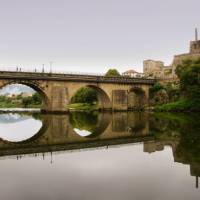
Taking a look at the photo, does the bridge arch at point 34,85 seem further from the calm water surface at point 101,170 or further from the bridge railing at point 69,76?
the calm water surface at point 101,170

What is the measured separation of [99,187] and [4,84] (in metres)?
50.1

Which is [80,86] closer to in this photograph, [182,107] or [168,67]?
[182,107]

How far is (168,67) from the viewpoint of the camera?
98375mm

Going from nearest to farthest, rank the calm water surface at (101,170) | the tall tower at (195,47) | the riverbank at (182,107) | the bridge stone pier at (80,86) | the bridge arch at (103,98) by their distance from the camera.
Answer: the calm water surface at (101,170), the bridge stone pier at (80,86), the riverbank at (182,107), the bridge arch at (103,98), the tall tower at (195,47)

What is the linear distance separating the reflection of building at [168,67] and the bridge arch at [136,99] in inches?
368

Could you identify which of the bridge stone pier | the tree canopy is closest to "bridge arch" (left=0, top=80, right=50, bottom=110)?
the bridge stone pier

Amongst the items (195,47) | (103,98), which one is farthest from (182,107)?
(195,47)

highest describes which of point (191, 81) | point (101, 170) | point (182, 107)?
point (191, 81)

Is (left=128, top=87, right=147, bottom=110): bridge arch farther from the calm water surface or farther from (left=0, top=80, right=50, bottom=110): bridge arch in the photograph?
the calm water surface

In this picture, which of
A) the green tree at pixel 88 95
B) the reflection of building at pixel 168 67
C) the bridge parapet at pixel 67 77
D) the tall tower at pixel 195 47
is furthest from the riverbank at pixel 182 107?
the tall tower at pixel 195 47

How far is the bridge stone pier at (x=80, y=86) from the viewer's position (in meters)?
60.8

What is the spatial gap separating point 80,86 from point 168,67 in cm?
3955

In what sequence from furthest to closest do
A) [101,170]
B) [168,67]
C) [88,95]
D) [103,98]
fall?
[168,67], [88,95], [103,98], [101,170]

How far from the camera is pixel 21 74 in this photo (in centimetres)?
5891
